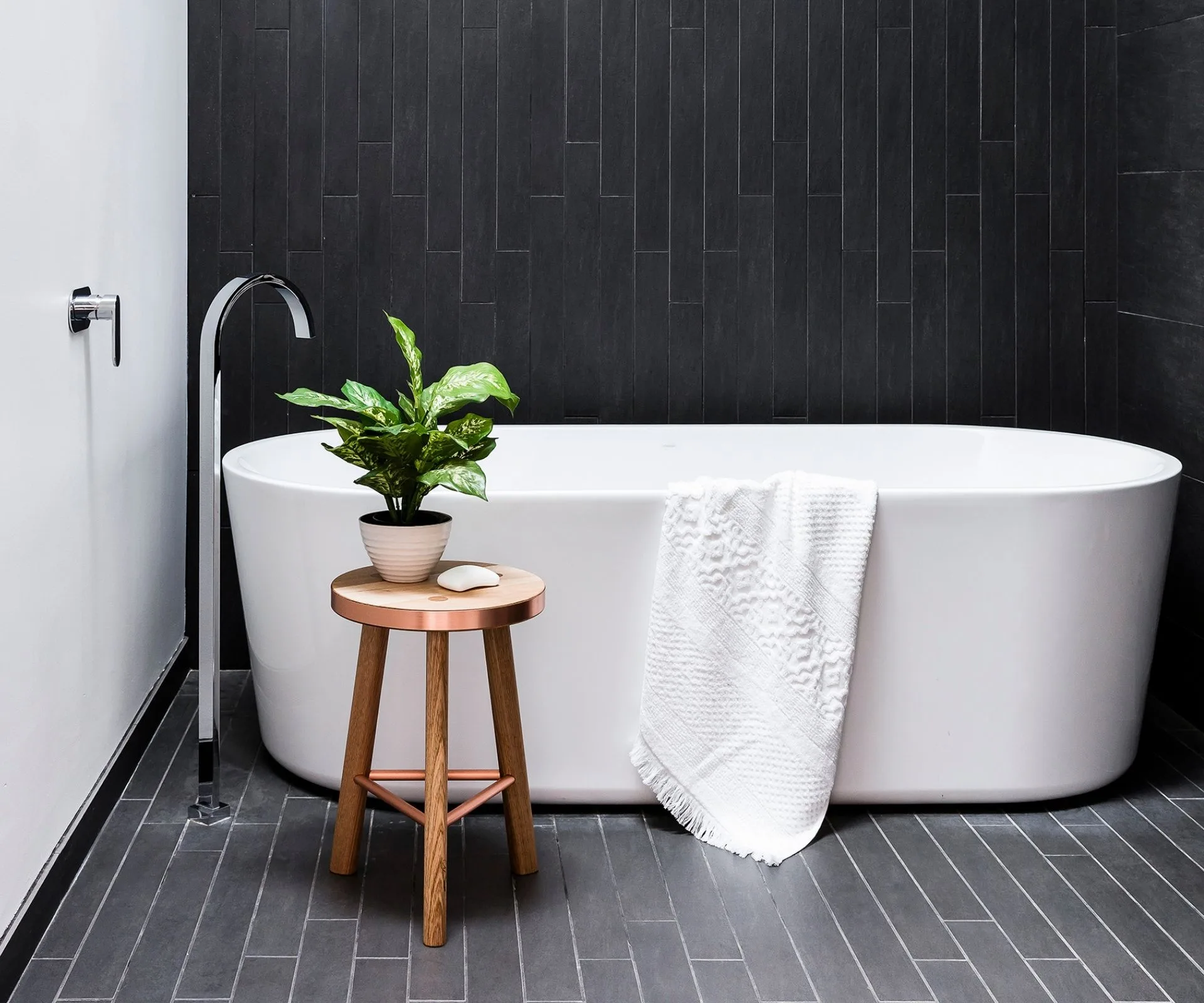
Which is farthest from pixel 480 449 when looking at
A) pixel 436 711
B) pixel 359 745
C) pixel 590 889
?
pixel 590 889

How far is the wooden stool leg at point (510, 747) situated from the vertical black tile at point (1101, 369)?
2.04m

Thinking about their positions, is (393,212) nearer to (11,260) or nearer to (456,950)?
(11,260)

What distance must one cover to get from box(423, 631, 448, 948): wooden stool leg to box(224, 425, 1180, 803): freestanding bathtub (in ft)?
1.32

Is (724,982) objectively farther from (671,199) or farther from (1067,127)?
(1067,127)

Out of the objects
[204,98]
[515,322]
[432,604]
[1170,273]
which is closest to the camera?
[432,604]

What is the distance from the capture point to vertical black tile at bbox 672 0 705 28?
327 cm

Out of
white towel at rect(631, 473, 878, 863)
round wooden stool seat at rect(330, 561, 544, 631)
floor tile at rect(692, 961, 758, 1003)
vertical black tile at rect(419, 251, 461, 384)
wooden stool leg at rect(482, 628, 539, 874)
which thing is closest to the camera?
floor tile at rect(692, 961, 758, 1003)

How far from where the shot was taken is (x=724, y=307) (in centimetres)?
337

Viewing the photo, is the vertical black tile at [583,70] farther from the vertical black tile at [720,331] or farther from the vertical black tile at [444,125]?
the vertical black tile at [720,331]

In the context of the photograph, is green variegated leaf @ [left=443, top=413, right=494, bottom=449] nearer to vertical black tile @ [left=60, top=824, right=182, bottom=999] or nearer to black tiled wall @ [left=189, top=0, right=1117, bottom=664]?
vertical black tile @ [left=60, top=824, right=182, bottom=999]

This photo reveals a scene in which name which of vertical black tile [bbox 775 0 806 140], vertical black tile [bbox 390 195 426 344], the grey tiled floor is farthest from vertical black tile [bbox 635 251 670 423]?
the grey tiled floor

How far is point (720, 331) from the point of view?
11.1 feet

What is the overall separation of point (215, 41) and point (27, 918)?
7.50 feet

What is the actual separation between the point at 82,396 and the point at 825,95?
2097 millimetres
